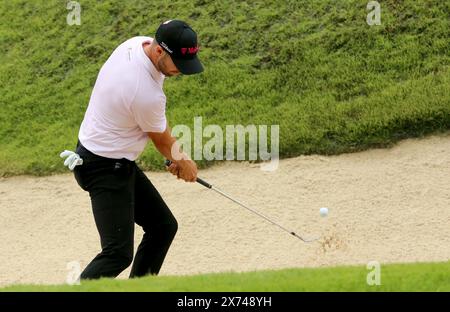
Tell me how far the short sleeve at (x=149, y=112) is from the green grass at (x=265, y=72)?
5.12 m

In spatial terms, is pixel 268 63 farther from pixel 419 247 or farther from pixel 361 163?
pixel 419 247

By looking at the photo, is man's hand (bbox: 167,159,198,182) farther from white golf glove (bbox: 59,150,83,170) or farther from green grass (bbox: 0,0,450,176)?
green grass (bbox: 0,0,450,176)

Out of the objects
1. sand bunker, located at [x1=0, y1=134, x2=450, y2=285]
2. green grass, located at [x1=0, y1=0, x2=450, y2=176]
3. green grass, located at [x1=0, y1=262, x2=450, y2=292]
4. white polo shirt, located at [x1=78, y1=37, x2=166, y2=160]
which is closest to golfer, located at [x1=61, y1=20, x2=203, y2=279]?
white polo shirt, located at [x1=78, y1=37, x2=166, y2=160]

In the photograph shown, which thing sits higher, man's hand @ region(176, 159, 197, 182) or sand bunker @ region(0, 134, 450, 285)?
man's hand @ region(176, 159, 197, 182)

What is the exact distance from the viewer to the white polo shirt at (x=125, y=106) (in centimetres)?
732

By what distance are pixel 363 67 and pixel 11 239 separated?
5.53m

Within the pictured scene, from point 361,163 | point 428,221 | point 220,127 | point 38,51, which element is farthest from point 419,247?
point 38,51

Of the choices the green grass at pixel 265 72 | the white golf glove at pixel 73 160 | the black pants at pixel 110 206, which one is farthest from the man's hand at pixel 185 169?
the green grass at pixel 265 72

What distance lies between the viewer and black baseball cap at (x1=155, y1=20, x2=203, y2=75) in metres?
7.34

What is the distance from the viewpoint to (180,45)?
24.1 ft

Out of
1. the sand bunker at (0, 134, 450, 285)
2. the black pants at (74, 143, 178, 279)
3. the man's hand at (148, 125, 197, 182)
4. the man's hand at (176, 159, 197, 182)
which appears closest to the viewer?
the black pants at (74, 143, 178, 279)

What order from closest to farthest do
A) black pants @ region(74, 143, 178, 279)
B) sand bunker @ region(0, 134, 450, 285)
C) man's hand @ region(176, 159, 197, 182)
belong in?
black pants @ region(74, 143, 178, 279) < man's hand @ region(176, 159, 197, 182) < sand bunker @ region(0, 134, 450, 285)

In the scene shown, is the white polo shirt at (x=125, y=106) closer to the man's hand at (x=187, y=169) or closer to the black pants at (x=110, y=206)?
the black pants at (x=110, y=206)

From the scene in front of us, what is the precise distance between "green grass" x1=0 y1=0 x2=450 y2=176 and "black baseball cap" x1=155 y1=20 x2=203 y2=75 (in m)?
5.13
